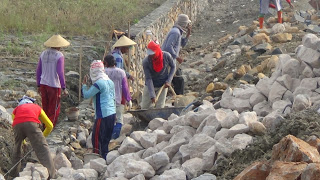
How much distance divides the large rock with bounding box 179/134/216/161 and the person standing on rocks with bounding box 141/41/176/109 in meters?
2.45

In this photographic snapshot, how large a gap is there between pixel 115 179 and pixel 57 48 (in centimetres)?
321

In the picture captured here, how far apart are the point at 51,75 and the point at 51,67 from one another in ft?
0.37

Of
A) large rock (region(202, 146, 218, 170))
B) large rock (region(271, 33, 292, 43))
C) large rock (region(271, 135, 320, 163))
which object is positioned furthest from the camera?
large rock (region(271, 33, 292, 43))

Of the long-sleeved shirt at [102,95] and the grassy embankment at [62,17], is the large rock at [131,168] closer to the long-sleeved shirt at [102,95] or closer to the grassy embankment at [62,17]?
the long-sleeved shirt at [102,95]

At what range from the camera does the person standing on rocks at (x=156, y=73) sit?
910 cm

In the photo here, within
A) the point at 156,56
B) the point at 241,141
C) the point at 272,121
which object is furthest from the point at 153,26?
the point at 241,141

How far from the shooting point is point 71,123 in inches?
359

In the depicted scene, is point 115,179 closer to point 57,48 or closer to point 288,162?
point 288,162

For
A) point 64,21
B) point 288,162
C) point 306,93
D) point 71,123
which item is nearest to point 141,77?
point 64,21

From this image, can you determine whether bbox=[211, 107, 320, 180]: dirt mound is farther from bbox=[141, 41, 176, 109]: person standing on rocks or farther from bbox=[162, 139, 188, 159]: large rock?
bbox=[141, 41, 176, 109]: person standing on rocks

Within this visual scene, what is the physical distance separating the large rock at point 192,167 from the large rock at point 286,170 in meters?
1.39

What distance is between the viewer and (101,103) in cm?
776

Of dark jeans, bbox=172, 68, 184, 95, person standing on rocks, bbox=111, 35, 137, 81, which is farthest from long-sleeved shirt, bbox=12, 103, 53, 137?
dark jeans, bbox=172, 68, 184, 95

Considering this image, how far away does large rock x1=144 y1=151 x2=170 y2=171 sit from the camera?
262 inches
